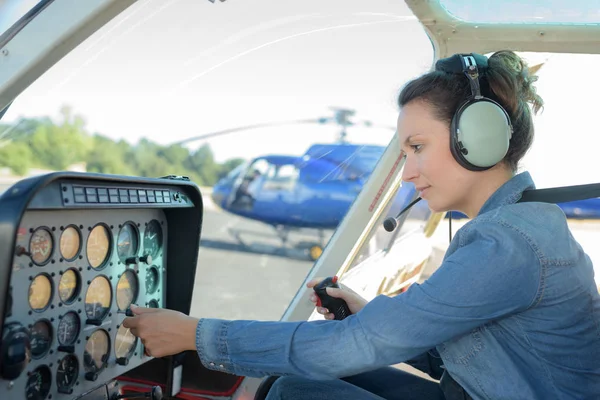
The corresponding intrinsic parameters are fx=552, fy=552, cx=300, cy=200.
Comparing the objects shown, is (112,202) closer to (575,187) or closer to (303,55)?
(575,187)

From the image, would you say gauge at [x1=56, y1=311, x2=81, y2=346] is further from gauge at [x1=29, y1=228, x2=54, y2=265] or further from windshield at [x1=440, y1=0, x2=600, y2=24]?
windshield at [x1=440, y1=0, x2=600, y2=24]

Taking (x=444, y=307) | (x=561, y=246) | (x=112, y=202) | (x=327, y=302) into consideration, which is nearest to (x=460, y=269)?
(x=444, y=307)

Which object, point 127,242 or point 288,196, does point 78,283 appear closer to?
point 127,242

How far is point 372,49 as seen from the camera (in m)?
2.57

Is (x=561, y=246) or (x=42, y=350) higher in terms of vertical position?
(x=561, y=246)

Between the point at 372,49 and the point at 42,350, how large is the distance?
1973 millimetres

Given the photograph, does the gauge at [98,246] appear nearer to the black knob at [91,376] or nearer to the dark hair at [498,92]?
the black knob at [91,376]

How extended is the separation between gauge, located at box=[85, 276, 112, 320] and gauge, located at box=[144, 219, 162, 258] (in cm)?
19

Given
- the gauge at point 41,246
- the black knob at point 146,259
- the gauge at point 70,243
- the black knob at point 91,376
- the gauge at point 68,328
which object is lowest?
the black knob at point 91,376

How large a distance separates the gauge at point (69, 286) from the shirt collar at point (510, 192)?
33.7 inches

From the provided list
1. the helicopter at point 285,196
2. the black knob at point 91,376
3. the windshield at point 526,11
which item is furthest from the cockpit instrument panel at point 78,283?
the helicopter at point 285,196

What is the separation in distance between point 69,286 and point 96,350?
20 cm

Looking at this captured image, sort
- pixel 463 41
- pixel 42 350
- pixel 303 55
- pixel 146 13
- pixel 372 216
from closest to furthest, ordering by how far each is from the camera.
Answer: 1. pixel 42 350
2. pixel 146 13
3. pixel 463 41
4. pixel 372 216
5. pixel 303 55

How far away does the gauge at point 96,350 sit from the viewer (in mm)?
1263
